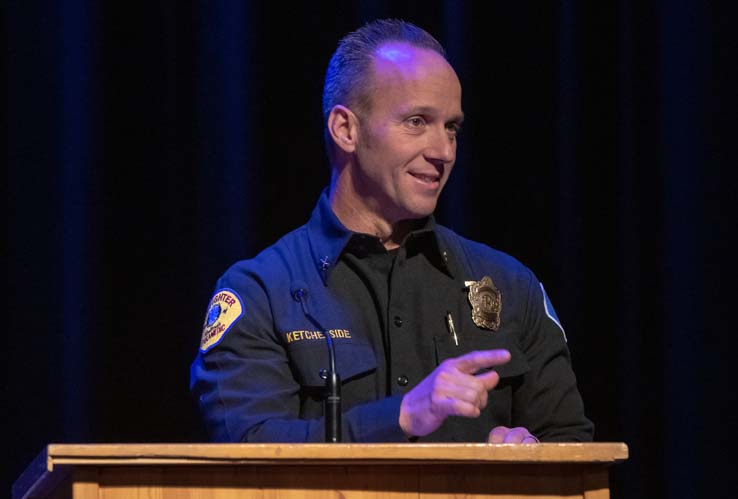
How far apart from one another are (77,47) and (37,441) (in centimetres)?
102

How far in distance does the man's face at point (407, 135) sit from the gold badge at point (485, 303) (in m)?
0.20

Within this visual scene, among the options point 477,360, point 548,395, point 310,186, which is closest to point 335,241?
point 548,395

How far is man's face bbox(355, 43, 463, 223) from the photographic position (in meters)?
2.59

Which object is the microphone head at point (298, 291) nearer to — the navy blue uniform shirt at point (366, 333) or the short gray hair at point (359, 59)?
A: the navy blue uniform shirt at point (366, 333)

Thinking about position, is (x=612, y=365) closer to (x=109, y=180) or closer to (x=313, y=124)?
(x=313, y=124)

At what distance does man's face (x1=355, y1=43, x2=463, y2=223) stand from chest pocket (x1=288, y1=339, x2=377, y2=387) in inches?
13.6

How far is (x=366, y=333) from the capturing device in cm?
249

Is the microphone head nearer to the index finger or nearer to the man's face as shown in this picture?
the man's face

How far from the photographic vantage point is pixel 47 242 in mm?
3021

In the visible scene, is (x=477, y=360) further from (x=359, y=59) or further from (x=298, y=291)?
(x=359, y=59)

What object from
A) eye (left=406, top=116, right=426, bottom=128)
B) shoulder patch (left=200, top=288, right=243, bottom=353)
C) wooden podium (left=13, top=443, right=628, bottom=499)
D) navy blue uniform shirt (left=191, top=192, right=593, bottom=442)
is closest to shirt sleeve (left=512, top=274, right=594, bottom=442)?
navy blue uniform shirt (left=191, top=192, right=593, bottom=442)

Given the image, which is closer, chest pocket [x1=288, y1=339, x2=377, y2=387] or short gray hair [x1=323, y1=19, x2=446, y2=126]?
chest pocket [x1=288, y1=339, x2=377, y2=387]

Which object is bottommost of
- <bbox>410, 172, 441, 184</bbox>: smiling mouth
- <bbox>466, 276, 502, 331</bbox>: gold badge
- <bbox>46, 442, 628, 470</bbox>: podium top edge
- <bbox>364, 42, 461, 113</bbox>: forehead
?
<bbox>46, 442, 628, 470</bbox>: podium top edge

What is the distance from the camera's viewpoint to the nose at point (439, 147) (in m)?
2.59
